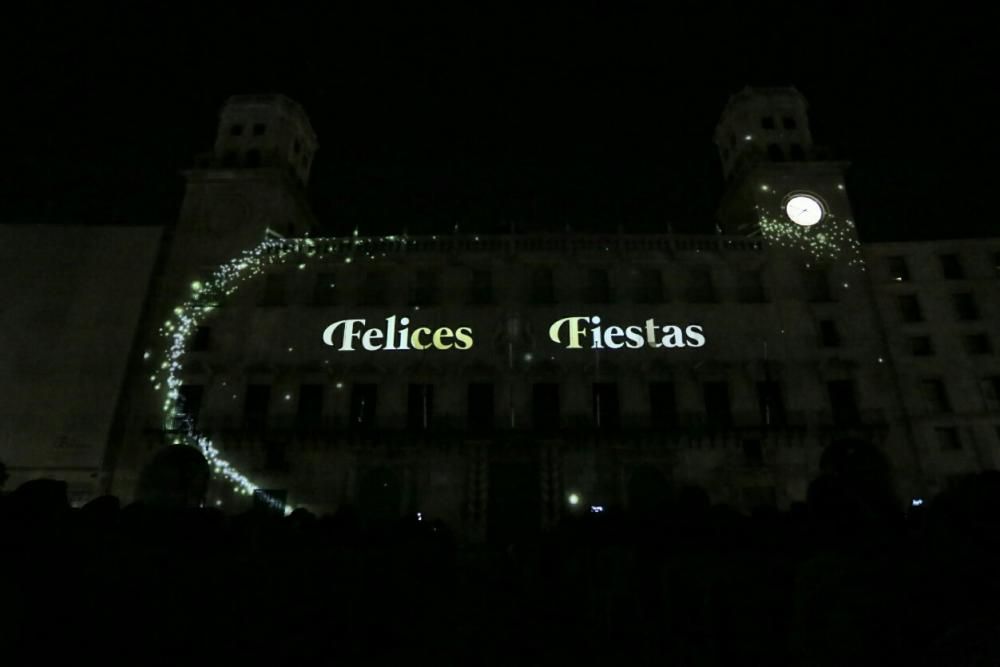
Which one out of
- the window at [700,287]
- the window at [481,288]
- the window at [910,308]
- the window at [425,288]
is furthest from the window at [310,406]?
the window at [910,308]

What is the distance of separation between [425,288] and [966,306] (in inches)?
1351

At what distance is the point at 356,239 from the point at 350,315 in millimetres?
5569

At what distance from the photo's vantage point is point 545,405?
37656 millimetres

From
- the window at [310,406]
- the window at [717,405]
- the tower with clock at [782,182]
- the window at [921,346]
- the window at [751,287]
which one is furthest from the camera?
the tower with clock at [782,182]

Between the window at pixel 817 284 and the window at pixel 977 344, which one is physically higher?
the window at pixel 817 284

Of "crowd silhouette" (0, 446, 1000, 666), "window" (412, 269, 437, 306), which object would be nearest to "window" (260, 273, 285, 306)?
"window" (412, 269, 437, 306)

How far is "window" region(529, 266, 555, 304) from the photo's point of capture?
1601 inches

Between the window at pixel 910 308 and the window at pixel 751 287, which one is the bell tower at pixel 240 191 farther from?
the window at pixel 910 308

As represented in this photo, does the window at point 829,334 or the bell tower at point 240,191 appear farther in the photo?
the bell tower at point 240,191

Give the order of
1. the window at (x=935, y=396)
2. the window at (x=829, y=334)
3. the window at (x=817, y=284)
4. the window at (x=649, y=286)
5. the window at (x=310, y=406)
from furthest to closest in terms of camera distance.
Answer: the window at (x=649, y=286)
the window at (x=817, y=284)
the window at (x=829, y=334)
the window at (x=935, y=396)
the window at (x=310, y=406)

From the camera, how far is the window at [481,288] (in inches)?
1598

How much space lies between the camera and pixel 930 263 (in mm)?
41812

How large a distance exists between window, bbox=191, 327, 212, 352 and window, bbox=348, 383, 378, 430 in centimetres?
971

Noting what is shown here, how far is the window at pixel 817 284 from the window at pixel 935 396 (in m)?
7.38
